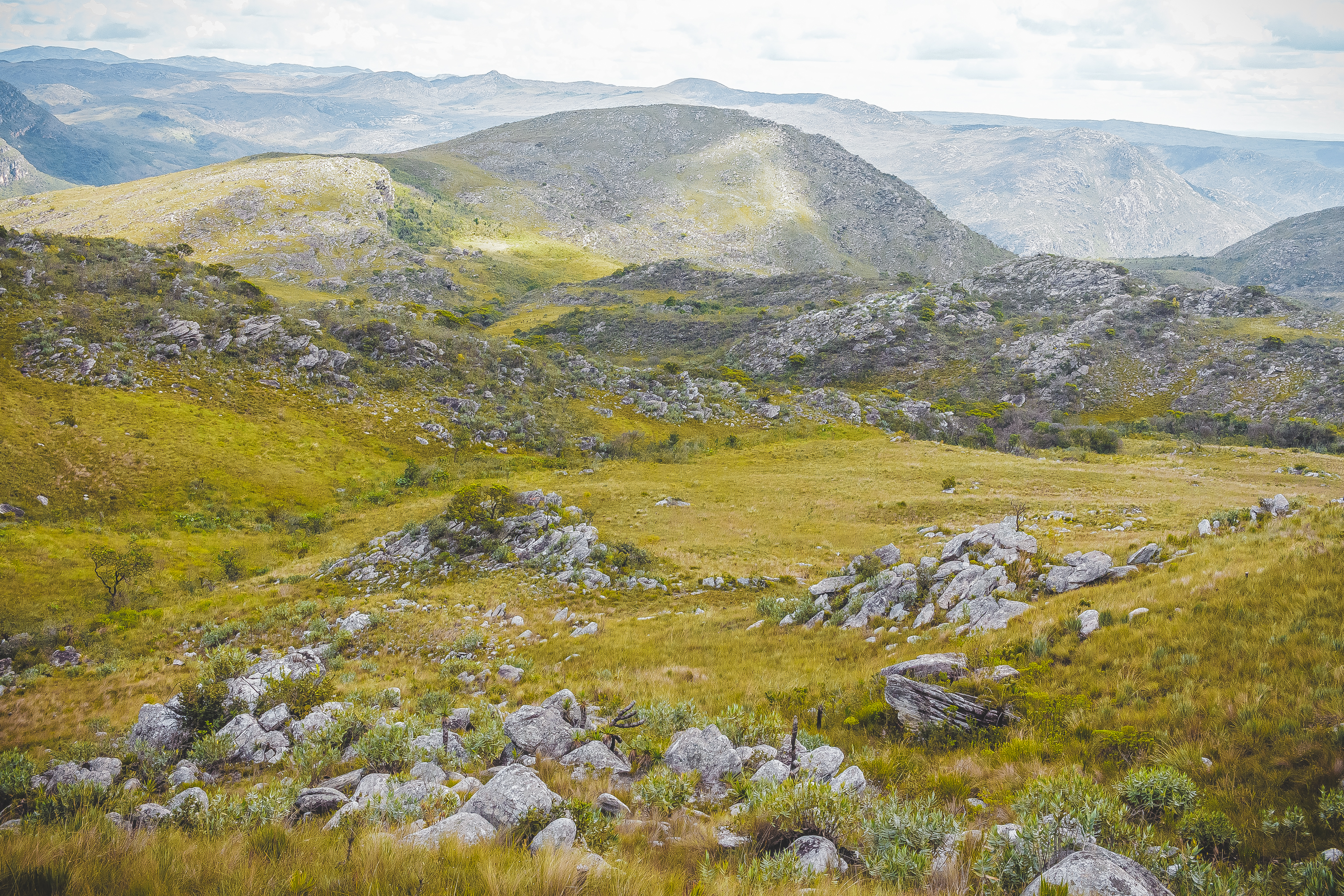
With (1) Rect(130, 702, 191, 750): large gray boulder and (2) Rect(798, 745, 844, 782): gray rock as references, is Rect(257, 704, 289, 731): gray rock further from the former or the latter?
(2) Rect(798, 745, 844, 782): gray rock

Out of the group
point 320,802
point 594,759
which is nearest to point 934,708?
point 594,759

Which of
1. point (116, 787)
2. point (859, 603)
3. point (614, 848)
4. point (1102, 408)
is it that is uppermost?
point (614, 848)

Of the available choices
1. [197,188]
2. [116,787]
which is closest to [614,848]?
[116,787]

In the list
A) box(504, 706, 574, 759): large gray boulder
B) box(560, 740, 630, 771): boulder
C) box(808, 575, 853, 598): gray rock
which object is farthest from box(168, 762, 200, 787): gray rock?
box(808, 575, 853, 598): gray rock

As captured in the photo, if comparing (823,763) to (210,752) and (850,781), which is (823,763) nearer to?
(850,781)

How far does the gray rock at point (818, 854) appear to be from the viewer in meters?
5.70

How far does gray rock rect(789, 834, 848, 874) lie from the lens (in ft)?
18.7

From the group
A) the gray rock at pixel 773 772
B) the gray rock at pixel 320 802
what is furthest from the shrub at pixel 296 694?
the gray rock at pixel 773 772

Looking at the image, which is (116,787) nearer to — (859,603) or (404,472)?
(859,603)

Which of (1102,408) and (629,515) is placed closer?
(629,515)

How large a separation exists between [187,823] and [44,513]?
117ft

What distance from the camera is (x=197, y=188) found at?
15162 centimetres

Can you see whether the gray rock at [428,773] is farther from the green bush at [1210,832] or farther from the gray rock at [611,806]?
the green bush at [1210,832]

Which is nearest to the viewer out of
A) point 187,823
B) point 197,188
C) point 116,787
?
point 187,823
